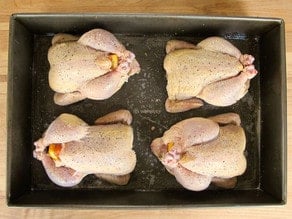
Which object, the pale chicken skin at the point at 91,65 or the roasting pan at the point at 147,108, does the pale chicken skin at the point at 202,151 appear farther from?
the pale chicken skin at the point at 91,65

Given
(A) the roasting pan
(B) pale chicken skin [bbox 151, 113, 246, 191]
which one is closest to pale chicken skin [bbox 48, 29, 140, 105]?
(A) the roasting pan

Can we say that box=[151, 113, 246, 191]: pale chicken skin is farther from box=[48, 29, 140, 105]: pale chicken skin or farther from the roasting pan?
box=[48, 29, 140, 105]: pale chicken skin

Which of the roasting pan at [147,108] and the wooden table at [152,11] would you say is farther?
the wooden table at [152,11]

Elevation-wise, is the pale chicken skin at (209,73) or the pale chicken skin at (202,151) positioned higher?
the pale chicken skin at (209,73)

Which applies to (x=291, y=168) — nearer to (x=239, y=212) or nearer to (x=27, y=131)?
(x=239, y=212)

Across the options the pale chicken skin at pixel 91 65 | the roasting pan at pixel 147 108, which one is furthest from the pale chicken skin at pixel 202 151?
the pale chicken skin at pixel 91 65
